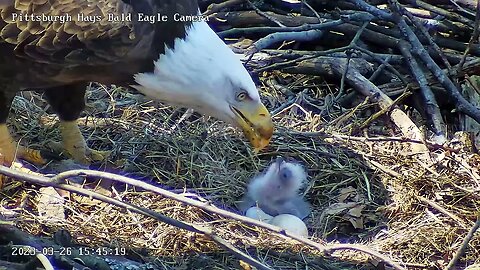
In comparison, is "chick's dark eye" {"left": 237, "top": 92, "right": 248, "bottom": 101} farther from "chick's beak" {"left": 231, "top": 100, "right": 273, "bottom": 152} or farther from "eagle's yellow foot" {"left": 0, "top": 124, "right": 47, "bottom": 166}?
"eagle's yellow foot" {"left": 0, "top": 124, "right": 47, "bottom": 166}

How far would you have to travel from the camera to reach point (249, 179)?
378cm

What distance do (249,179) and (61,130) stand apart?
3.20 feet

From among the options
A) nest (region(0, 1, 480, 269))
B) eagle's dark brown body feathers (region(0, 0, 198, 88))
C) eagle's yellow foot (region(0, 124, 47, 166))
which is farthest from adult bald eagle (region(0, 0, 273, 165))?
nest (region(0, 1, 480, 269))

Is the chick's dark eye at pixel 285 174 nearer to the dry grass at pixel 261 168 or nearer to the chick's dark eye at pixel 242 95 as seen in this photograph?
the dry grass at pixel 261 168

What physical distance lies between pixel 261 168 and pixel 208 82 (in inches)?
33.0

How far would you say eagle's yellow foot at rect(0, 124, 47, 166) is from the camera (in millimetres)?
3596

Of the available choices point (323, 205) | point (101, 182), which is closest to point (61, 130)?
point (101, 182)

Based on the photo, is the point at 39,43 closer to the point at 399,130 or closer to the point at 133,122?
the point at 133,122

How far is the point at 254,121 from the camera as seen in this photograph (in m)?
3.21

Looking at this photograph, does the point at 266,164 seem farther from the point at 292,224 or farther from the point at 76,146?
the point at 76,146

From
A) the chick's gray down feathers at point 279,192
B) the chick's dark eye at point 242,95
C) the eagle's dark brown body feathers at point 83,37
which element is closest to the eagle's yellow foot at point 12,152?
the eagle's dark brown body feathers at point 83,37

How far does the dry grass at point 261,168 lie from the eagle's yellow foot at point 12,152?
0.18m

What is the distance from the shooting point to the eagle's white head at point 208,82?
124 inches

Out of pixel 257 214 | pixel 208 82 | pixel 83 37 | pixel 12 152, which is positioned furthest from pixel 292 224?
pixel 12 152
